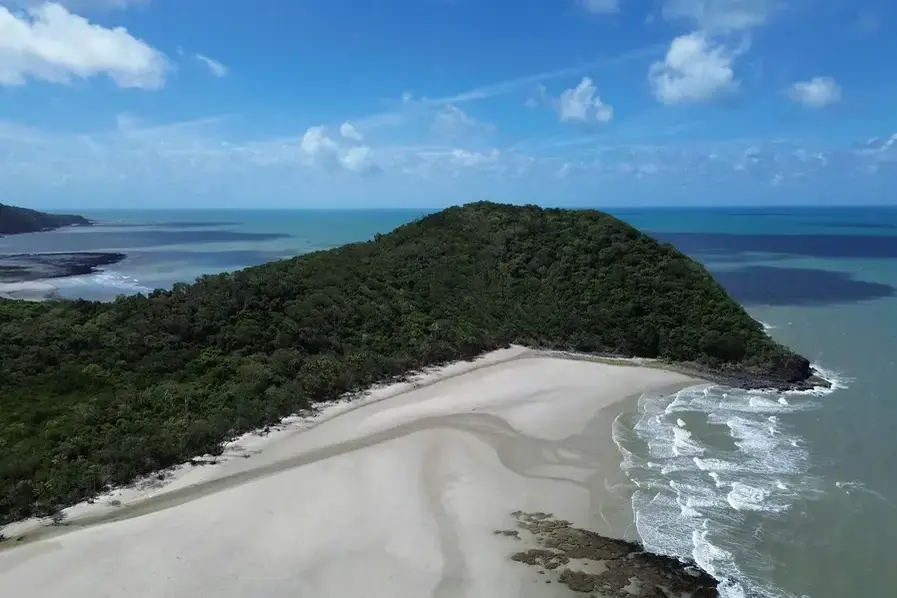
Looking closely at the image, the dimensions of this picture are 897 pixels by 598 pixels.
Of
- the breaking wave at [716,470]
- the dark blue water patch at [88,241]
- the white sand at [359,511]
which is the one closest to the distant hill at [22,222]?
the dark blue water patch at [88,241]

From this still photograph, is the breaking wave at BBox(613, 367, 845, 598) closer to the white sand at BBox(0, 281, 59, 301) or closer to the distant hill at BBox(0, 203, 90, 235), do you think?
the white sand at BBox(0, 281, 59, 301)

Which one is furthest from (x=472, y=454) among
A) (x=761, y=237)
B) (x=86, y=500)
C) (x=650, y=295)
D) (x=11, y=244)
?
(x=761, y=237)

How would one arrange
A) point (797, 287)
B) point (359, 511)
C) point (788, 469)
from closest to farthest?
point (359, 511) → point (788, 469) → point (797, 287)

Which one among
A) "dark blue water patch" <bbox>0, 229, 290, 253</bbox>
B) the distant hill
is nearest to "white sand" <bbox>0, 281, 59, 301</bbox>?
"dark blue water patch" <bbox>0, 229, 290, 253</bbox>

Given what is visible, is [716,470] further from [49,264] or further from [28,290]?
[49,264]

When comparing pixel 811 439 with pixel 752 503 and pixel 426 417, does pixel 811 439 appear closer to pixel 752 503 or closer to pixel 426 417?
pixel 752 503

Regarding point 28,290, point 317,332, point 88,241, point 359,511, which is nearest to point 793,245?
point 317,332

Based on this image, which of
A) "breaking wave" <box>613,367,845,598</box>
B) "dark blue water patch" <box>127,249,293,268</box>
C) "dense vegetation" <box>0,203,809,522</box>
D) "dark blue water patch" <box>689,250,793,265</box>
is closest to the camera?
"breaking wave" <box>613,367,845,598</box>
